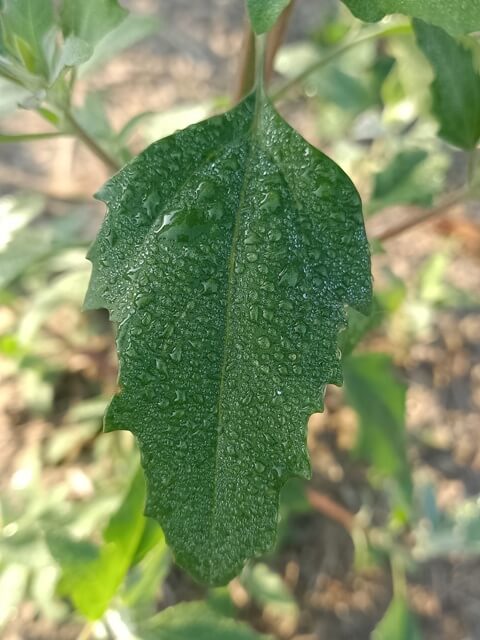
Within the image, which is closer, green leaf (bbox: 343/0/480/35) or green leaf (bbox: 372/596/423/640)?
green leaf (bbox: 343/0/480/35)

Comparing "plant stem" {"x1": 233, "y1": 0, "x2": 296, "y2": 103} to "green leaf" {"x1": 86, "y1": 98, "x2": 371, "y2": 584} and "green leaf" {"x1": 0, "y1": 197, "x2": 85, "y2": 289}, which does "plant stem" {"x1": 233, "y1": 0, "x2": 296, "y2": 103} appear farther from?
"green leaf" {"x1": 0, "y1": 197, "x2": 85, "y2": 289}

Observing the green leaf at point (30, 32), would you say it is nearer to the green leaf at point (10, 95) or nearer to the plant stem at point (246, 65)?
the green leaf at point (10, 95)

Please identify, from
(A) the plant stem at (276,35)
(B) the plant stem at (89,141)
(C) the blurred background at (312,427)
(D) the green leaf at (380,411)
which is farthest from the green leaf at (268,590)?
(A) the plant stem at (276,35)

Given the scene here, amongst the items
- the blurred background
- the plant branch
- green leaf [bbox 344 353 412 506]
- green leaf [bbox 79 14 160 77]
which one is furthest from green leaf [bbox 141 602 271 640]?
green leaf [bbox 79 14 160 77]

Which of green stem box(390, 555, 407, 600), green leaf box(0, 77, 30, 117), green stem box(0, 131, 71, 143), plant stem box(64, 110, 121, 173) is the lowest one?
green stem box(390, 555, 407, 600)

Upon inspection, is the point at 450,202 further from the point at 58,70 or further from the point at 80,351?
the point at 80,351

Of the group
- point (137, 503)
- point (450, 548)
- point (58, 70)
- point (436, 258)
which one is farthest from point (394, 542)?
point (58, 70)
